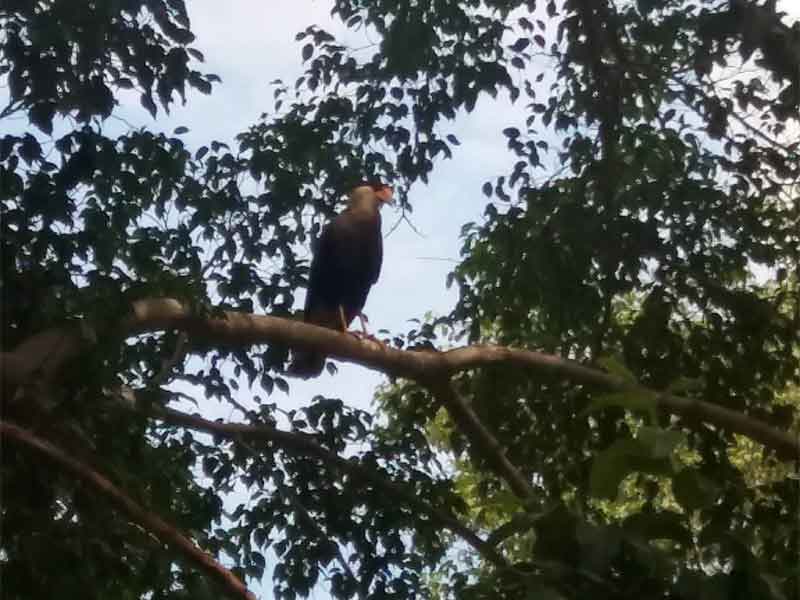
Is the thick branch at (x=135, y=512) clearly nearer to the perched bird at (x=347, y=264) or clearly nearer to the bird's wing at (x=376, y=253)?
the perched bird at (x=347, y=264)

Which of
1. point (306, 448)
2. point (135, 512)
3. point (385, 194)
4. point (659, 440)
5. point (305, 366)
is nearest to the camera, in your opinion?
point (659, 440)

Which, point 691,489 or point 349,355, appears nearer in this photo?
point 691,489

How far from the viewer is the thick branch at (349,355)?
277 cm

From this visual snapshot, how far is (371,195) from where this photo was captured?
17.1 feet

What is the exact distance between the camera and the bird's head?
4.93 meters

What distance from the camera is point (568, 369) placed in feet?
11.7

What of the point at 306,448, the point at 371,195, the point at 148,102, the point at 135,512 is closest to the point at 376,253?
the point at 371,195

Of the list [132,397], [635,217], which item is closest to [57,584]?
[132,397]

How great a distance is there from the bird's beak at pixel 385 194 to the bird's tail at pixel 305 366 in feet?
2.56

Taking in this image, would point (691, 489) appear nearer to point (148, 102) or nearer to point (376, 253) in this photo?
point (148, 102)

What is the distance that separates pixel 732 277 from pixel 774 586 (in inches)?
109

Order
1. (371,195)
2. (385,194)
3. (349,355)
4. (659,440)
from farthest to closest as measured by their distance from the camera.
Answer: (371,195), (385,194), (349,355), (659,440)

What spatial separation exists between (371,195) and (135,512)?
274 cm

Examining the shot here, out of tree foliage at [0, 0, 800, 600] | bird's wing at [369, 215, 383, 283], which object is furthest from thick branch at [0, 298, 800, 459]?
bird's wing at [369, 215, 383, 283]
